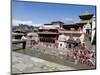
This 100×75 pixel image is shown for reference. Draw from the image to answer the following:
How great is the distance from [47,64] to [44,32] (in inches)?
15.3

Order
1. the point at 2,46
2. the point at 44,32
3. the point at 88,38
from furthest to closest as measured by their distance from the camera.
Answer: the point at 88,38 < the point at 44,32 < the point at 2,46

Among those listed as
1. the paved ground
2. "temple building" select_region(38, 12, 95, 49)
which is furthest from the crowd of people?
the paved ground

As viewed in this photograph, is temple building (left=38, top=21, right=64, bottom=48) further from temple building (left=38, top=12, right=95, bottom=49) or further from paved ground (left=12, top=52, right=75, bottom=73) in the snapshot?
paved ground (left=12, top=52, right=75, bottom=73)

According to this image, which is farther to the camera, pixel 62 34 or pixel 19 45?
pixel 62 34

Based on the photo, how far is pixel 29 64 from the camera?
8.04 ft

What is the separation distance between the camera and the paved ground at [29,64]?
2.38m

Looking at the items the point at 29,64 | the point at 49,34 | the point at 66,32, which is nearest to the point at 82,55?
the point at 66,32

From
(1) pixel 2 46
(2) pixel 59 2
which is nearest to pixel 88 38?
(2) pixel 59 2

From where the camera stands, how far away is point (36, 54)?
2.48 meters

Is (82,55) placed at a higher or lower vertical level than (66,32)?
lower

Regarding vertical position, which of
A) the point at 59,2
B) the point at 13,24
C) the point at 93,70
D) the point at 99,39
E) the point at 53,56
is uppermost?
the point at 59,2

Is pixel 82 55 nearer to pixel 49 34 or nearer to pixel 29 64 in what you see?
pixel 49 34

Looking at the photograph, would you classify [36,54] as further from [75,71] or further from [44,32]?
[75,71]

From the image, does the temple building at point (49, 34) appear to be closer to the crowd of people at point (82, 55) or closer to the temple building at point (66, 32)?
the temple building at point (66, 32)
